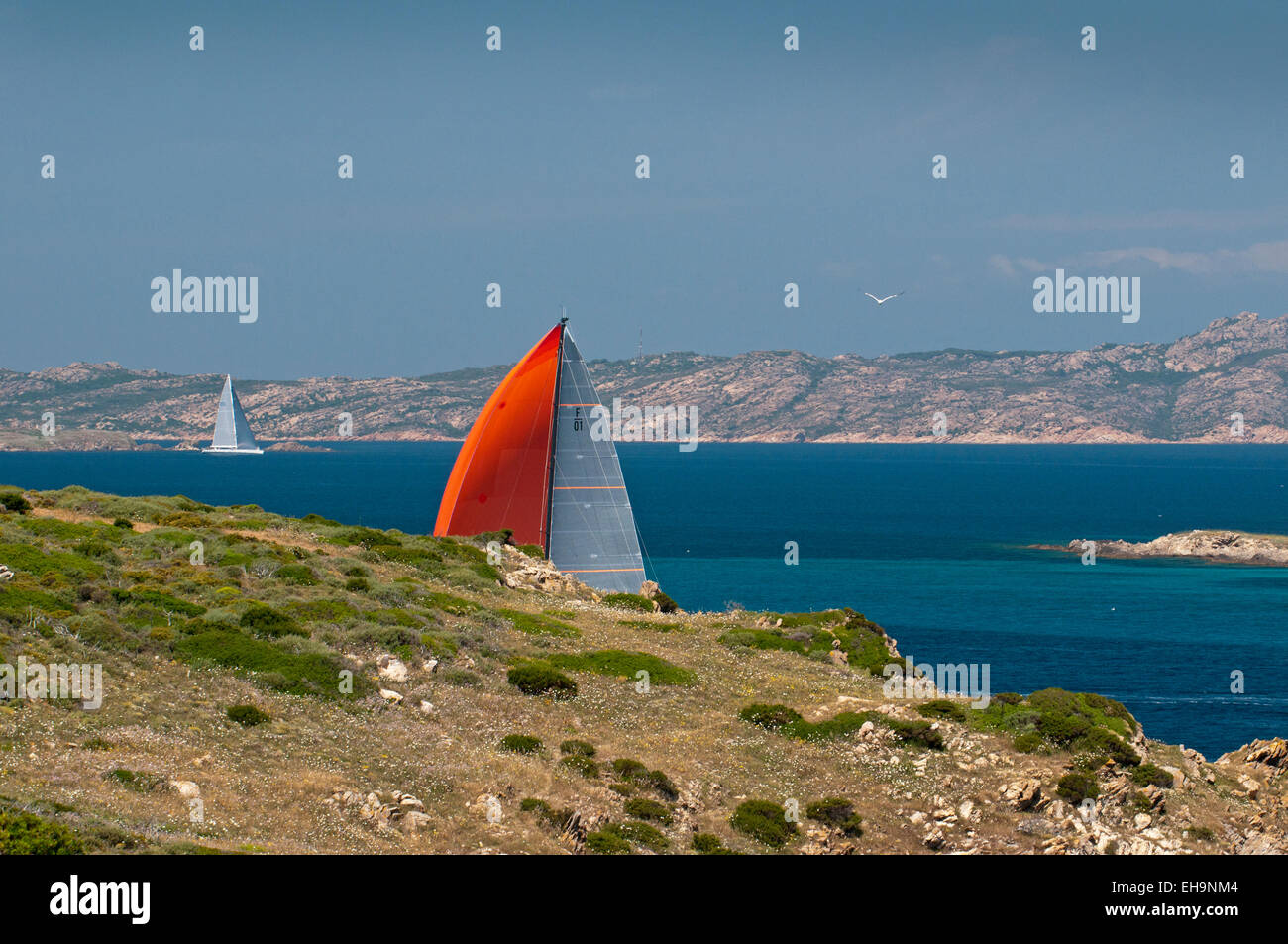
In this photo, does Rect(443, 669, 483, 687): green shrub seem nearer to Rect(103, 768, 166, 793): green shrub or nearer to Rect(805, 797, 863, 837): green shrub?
Rect(805, 797, 863, 837): green shrub

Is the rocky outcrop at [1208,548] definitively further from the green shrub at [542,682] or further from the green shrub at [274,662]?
the green shrub at [274,662]

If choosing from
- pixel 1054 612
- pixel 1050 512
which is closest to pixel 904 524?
pixel 1050 512

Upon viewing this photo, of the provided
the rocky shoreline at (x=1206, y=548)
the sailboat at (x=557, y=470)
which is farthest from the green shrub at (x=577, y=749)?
the rocky shoreline at (x=1206, y=548)

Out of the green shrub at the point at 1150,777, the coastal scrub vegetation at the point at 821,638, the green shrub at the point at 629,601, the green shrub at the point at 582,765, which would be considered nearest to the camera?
the green shrub at the point at 582,765

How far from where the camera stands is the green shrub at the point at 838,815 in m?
26.2

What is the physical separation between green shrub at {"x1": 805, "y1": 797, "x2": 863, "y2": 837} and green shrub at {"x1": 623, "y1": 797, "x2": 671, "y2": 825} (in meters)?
3.52

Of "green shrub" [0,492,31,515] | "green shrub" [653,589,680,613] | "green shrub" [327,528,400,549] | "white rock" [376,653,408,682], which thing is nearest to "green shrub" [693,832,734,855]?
"white rock" [376,653,408,682]

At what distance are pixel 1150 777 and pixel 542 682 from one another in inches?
644

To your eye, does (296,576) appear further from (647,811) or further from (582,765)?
(647,811)

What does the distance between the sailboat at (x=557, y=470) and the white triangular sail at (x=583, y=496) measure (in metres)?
0.04

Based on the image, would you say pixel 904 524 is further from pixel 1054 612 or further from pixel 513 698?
pixel 513 698

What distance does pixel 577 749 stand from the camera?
28266 mm

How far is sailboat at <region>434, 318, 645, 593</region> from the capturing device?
49625 millimetres
